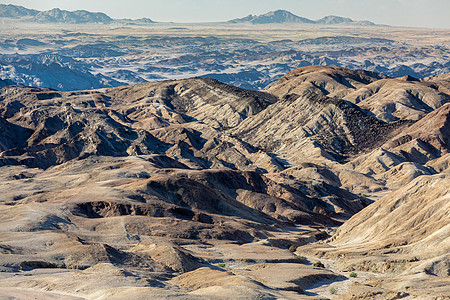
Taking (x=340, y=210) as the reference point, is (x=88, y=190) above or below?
above

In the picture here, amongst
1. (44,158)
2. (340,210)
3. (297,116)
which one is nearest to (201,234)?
(340,210)

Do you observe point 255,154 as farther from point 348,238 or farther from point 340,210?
point 348,238

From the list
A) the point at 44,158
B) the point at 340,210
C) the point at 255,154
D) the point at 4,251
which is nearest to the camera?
the point at 4,251

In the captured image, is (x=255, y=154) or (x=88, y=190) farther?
(x=255, y=154)

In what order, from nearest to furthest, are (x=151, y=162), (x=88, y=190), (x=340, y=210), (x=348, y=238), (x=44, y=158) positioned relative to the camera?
1. (x=348, y=238)
2. (x=88, y=190)
3. (x=340, y=210)
4. (x=151, y=162)
5. (x=44, y=158)

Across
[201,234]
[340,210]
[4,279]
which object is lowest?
[340,210]

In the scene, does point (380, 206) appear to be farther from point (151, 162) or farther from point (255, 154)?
point (255, 154)
